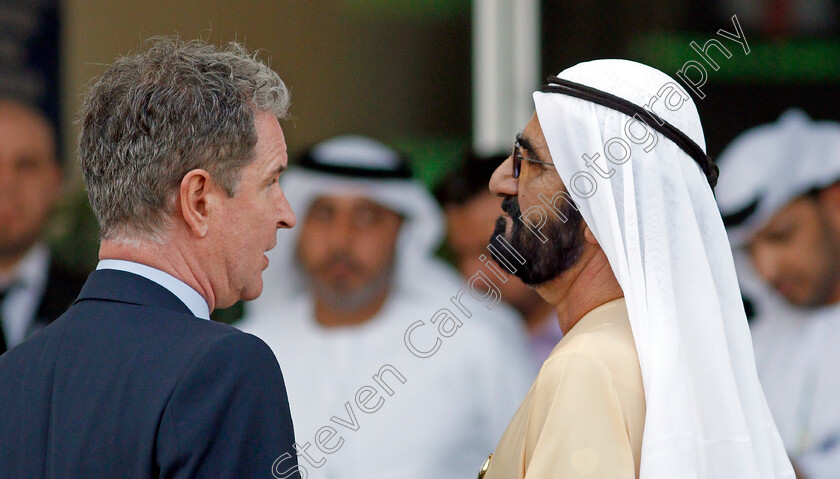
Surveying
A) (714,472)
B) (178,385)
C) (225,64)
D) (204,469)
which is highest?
(225,64)

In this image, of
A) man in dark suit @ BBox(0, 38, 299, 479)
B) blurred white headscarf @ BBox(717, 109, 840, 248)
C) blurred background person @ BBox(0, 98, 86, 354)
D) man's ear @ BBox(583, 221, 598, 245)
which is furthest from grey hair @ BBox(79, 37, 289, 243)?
blurred white headscarf @ BBox(717, 109, 840, 248)

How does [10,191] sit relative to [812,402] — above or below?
above

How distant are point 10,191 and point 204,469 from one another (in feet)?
10.5

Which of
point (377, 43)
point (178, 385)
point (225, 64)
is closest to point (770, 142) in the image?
point (377, 43)

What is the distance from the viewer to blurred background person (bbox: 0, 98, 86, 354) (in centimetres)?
411

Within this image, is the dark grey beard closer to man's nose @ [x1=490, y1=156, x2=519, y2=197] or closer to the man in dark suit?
man's nose @ [x1=490, y1=156, x2=519, y2=197]

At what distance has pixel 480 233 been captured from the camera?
4.75m

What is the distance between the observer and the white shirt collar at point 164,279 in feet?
5.25

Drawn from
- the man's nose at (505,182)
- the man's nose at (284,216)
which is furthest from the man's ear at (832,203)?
the man's nose at (284,216)

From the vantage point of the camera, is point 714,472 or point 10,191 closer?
point 714,472

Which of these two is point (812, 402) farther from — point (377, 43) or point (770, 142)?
point (377, 43)

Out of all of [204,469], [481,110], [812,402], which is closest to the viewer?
[204,469]

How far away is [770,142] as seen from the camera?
459 centimetres

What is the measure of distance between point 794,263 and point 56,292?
11.8 ft
